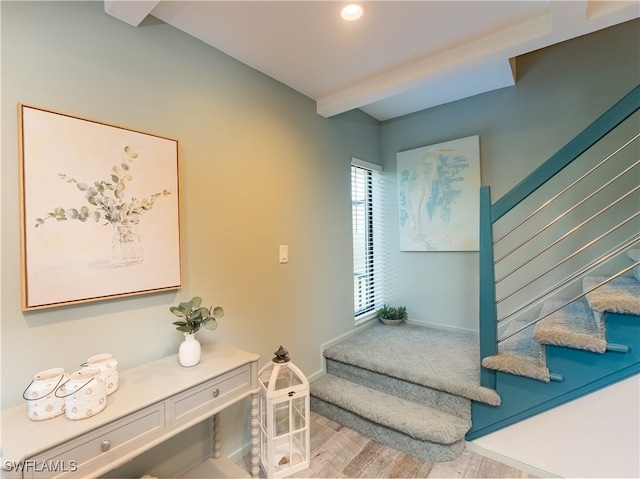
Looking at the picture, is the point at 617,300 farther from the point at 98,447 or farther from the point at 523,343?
the point at 98,447

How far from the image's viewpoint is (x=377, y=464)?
1.79m

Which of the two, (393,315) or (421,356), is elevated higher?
(393,315)

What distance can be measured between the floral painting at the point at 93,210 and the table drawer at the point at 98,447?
21.1 inches

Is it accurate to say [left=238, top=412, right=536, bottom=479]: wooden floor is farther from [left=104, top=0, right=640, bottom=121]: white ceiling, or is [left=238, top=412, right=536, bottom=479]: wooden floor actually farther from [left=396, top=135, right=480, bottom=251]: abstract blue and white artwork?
[left=104, top=0, right=640, bottom=121]: white ceiling

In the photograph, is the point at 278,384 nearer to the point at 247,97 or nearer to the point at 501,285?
the point at 247,97

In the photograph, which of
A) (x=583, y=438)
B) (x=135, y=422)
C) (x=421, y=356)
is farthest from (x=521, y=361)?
(x=135, y=422)

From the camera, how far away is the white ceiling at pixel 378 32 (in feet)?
4.71

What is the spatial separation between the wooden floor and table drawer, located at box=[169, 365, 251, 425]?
72 cm

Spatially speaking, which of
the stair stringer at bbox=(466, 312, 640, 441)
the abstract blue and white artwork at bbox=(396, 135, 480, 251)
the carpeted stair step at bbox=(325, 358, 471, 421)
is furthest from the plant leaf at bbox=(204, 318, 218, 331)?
the abstract blue and white artwork at bbox=(396, 135, 480, 251)

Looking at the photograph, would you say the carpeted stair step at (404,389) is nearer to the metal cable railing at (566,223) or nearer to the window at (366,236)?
the metal cable railing at (566,223)

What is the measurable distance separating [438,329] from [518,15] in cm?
253

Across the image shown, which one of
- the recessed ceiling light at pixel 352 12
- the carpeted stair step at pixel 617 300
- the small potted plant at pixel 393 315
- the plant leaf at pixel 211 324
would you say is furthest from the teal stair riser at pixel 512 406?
the recessed ceiling light at pixel 352 12

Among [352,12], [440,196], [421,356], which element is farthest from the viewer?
[440,196]

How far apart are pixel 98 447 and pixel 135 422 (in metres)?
0.12
